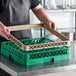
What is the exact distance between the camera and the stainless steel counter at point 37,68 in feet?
4.89

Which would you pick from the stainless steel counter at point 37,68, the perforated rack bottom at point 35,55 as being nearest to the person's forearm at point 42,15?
the perforated rack bottom at point 35,55

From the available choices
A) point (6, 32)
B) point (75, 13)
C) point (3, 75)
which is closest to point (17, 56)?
point (6, 32)

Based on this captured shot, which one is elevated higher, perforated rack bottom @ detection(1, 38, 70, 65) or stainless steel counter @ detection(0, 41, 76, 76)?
perforated rack bottom @ detection(1, 38, 70, 65)

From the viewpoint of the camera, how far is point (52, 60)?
5.52 feet

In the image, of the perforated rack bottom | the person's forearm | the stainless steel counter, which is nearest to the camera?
the stainless steel counter

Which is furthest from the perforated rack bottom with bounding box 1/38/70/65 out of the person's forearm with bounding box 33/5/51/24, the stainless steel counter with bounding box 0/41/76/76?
the person's forearm with bounding box 33/5/51/24

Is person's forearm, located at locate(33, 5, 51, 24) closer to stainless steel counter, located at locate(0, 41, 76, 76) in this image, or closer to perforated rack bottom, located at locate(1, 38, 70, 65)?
perforated rack bottom, located at locate(1, 38, 70, 65)

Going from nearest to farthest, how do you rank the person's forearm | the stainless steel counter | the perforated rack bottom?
the stainless steel counter → the perforated rack bottom → the person's forearm

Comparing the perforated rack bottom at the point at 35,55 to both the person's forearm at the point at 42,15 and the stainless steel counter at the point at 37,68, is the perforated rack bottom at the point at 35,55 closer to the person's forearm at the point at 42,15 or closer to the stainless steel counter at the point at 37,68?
the stainless steel counter at the point at 37,68

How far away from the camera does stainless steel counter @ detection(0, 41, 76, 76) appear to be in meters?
1.49

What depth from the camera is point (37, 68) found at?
60.6 inches

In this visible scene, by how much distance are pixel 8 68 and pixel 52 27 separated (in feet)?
1.87

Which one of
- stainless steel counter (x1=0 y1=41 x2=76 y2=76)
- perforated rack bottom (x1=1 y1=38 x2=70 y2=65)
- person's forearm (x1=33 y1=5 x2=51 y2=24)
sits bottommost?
stainless steel counter (x1=0 y1=41 x2=76 y2=76)

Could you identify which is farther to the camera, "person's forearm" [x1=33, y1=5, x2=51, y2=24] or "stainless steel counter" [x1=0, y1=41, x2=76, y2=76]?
"person's forearm" [x1=33, y1=5, x2=51, y2=24]
